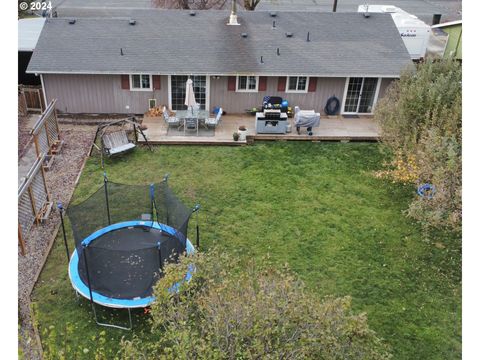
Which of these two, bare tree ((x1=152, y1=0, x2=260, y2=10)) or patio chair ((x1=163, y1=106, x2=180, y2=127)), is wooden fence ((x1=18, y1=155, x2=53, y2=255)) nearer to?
patio chair ((x1=163, y1=106, x2=180, y2=127))

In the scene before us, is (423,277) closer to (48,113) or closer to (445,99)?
(445,99)

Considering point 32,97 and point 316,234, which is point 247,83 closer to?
point 316,234

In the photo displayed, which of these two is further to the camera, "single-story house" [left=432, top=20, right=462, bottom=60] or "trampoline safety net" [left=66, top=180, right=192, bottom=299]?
"single-story house" [left=432, top=20, right=462, bottom=60]

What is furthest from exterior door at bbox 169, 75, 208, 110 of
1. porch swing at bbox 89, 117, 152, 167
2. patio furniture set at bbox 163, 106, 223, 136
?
porch swing at bbox 89, 117, 152, 167

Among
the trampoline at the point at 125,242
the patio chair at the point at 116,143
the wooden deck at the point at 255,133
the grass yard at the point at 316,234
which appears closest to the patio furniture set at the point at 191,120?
the wooden deck at the point at 255,133

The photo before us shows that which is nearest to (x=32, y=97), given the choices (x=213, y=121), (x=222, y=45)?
(x=213, y=121)

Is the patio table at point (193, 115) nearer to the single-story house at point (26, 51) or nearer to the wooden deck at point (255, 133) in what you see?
the wooden deck at point (255, 133)
